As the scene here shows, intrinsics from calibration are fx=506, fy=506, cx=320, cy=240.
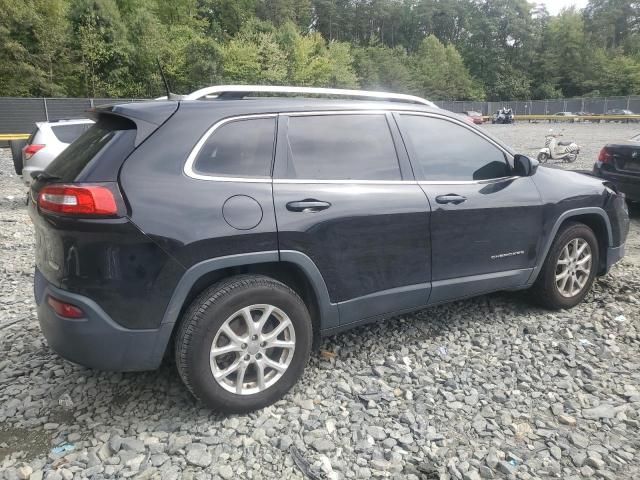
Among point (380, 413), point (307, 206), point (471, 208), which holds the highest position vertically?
point (307, 206)

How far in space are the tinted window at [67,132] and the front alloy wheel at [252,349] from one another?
710 cm

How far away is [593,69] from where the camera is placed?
3351 inches

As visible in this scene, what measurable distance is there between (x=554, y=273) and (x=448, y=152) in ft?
4.59

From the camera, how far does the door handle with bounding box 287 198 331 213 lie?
9.29ft

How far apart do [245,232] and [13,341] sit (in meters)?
2.25

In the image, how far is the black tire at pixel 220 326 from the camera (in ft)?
8.56

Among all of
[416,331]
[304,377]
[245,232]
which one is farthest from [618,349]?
[245,232]

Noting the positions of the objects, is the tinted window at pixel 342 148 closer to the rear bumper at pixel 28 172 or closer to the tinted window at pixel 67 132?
the rear bumper at pixel 28 172

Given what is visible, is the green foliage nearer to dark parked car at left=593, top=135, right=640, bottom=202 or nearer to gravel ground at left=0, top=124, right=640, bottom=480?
dark parked car at left=593, top=135, right=640, bottom=202

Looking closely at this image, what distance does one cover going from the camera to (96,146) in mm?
2693

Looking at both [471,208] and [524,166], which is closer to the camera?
[471,208]

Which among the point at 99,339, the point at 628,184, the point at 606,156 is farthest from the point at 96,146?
the point at 606,156

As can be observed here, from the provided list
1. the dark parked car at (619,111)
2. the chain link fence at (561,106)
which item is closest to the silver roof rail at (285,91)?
the chain link fence at (561,106)

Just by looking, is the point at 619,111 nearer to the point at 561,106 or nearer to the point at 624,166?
the point at 561,106
